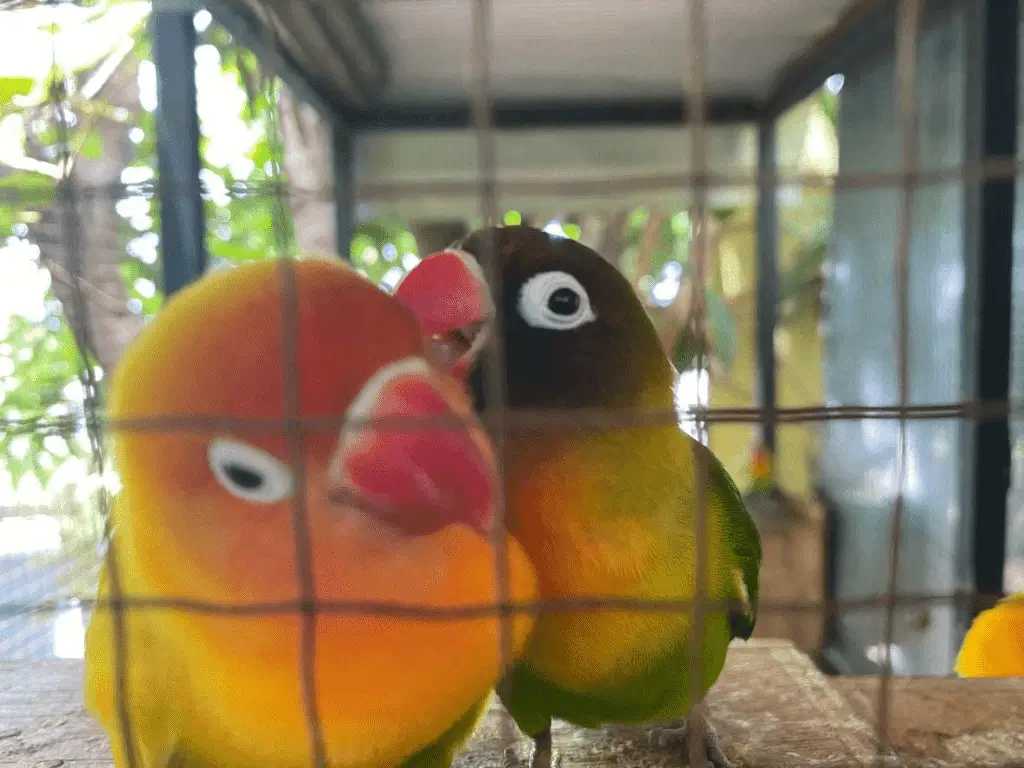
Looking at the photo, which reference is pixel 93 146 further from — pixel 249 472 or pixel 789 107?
pixel 789 107

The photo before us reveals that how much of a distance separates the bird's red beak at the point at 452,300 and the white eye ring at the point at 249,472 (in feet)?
0.50

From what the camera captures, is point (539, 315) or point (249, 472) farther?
point (539, 315)

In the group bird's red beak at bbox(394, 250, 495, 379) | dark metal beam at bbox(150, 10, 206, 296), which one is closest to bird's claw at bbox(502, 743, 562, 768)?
bird's red beak at bbox(394, 250, 495, 379)

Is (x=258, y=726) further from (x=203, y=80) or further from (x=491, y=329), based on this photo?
(x=203, y=80)

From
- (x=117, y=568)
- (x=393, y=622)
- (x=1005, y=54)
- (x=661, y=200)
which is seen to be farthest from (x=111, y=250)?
(x=1005, y=54)

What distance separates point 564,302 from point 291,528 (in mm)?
247

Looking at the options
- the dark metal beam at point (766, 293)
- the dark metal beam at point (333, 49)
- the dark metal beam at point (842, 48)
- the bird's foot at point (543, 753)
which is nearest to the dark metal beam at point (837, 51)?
the dark metal beam at point (842, 48)

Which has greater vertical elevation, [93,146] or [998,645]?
[93,146]

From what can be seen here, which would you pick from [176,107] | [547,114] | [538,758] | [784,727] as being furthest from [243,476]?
[547,114]

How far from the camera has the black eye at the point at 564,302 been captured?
569 millimetres

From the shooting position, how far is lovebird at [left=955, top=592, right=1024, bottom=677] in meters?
0.83

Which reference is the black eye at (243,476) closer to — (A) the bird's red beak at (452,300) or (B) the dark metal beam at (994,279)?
(A) the bird's red beak at (452,300)

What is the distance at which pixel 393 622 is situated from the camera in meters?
0.43

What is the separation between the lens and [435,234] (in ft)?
5.97
